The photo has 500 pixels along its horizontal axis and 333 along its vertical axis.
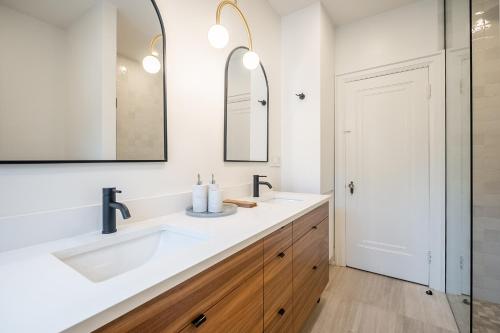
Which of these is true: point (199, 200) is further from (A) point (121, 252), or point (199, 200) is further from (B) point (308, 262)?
(B) point (308, 262)

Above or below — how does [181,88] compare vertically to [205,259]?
above

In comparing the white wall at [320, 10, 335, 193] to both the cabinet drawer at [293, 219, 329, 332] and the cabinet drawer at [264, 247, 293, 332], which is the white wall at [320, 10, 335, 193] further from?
the cabinet drawer at [264, 247, 293, 332]

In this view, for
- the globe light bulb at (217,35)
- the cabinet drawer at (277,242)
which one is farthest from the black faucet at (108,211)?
the globe light bulb at (217,35)

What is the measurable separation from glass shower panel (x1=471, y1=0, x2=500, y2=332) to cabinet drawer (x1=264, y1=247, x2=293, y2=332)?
4.12ft

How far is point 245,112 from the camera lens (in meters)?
1.88

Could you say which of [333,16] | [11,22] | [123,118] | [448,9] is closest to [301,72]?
[333,16]

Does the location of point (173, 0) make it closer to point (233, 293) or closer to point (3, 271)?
point (3, 271)

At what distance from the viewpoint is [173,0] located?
127 cm

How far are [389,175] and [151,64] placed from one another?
7.57ft

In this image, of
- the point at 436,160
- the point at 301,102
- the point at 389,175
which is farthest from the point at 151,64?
the point at 436,160

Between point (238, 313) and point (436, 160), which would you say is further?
point (436, 160)

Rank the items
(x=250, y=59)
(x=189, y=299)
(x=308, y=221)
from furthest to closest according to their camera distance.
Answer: (x=250, y=59), (x=308, y=221), (x=189, y=299)

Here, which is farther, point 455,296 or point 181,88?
point 455,296

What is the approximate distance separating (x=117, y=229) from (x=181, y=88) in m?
0.81
